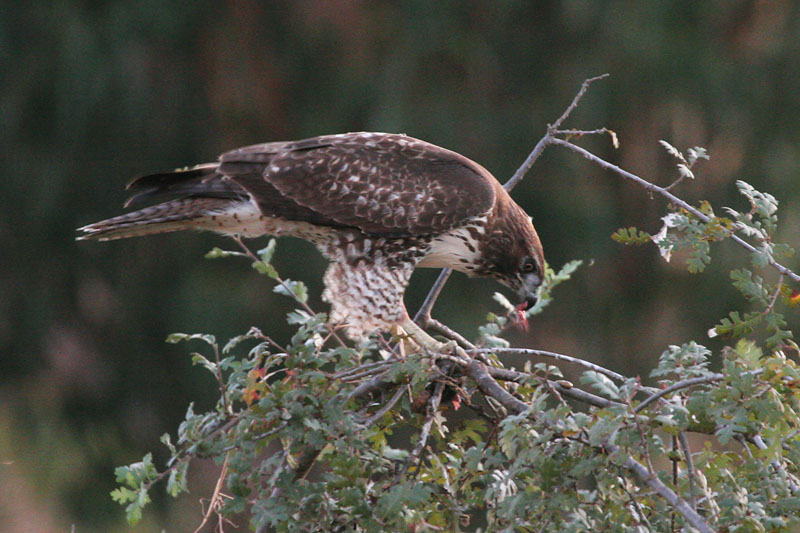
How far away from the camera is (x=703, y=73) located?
712cm

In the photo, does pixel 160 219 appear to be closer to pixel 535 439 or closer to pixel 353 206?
pixel 353 206

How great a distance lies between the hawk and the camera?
277 centimetres

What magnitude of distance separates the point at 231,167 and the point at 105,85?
14.1ft

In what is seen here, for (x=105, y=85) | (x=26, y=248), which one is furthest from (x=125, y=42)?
(x=26, y=248)

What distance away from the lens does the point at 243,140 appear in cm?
689

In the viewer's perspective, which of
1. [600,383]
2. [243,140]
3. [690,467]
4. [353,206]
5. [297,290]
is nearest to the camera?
[690,467]

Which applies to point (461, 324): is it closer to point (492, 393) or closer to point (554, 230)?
point (554, 230)

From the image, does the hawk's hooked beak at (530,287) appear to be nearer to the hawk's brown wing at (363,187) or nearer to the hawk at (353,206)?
the hawk at (353,206)

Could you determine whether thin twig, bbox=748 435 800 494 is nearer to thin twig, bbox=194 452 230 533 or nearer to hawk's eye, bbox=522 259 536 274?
thin twig, bbox=194 452 230 533

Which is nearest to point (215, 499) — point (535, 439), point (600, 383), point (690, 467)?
point (535, 439)

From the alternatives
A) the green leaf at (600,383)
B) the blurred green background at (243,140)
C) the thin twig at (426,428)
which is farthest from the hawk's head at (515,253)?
the blurred green background at (243,140)

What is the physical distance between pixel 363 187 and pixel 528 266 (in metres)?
0.57

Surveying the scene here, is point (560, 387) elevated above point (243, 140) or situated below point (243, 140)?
above

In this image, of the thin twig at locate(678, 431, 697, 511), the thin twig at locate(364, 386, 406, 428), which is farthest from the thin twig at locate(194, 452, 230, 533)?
the thin twig at locate(678, 431, 697, 511)
